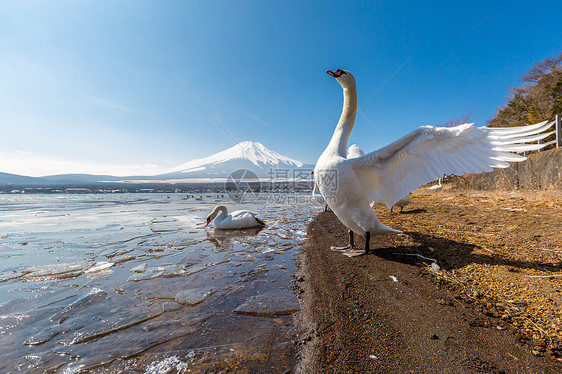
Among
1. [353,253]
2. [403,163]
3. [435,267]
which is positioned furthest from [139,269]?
[403,163]

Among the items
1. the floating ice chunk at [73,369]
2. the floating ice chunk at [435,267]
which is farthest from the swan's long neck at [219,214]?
the floating ice chunk at [435,267]

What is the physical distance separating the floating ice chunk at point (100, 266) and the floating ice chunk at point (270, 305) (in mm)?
2800

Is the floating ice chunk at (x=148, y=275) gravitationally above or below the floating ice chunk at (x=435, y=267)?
below

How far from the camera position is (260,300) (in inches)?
100

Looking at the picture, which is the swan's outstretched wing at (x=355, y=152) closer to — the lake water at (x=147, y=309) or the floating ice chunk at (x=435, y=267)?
the lake water at (x=147, y=309)

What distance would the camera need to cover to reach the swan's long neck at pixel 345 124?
408 centimetres

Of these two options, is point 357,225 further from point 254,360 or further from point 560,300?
point 254,360

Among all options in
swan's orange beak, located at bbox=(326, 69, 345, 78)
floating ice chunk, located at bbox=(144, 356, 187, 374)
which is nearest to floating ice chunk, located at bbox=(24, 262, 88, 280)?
floating ice chunk, located at bbox=(144, 356, 187, 374)

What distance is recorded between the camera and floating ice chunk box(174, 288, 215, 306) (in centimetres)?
256

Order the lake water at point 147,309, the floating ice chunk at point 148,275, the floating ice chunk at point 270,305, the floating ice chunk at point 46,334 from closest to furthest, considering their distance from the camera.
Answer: the lake water at point 147,309, the floating ice chunk at point 46,334, the floating ice chunk at point 270,305, the floating ice chunk at point 148,275

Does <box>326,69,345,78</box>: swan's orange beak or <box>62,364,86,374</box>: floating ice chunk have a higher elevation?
<box>326,69,345,78</box>: swan's orange beak

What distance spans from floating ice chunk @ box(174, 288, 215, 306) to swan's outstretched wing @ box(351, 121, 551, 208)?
2902mm

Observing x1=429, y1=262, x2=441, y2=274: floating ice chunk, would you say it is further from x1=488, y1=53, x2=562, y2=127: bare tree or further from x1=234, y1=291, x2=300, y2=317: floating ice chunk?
x1=488, y1=53, x2=562, y2=127: bare tree

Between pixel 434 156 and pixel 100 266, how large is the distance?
228 inches
